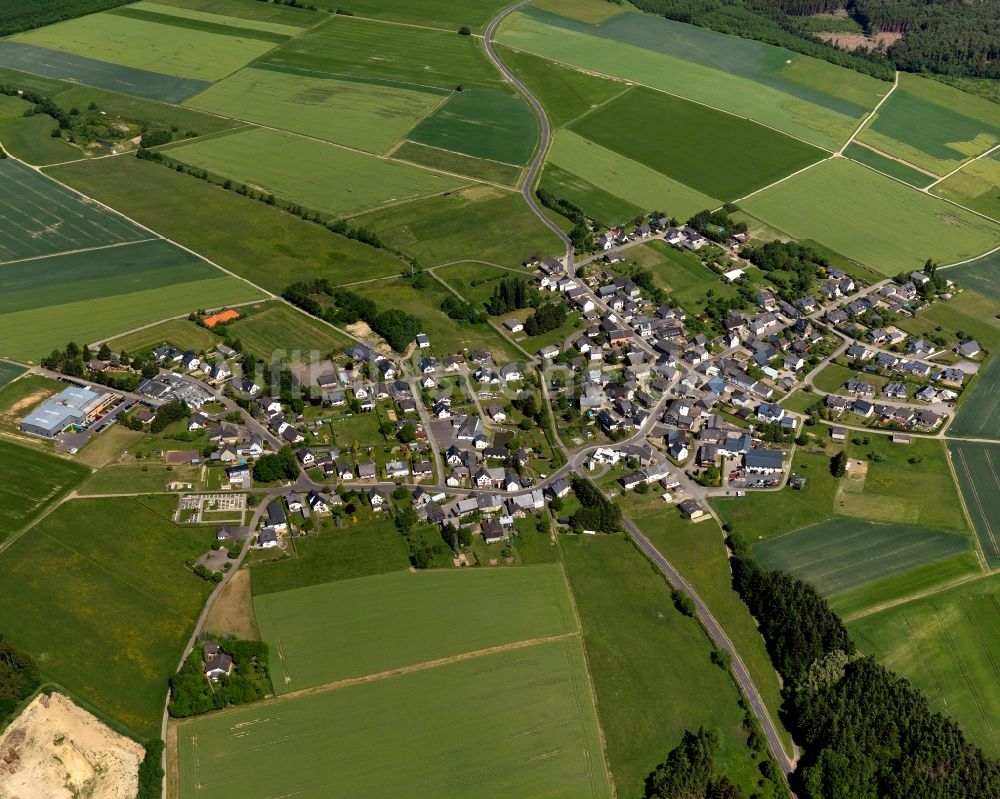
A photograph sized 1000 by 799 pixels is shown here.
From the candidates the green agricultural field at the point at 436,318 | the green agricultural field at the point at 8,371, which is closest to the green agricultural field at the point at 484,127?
the green agricultural field at the point at 436,318

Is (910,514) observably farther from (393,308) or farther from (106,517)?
(106,517)

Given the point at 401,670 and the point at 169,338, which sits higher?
the point at 169,338

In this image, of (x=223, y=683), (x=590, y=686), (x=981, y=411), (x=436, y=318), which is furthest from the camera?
(x=436, y=318)

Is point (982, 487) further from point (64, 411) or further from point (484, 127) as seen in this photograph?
point (484, 127)

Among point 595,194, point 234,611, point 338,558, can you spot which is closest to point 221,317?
point 338,558

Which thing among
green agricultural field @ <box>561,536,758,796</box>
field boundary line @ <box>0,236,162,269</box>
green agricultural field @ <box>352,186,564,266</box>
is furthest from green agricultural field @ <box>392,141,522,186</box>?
green agricultural field @ <box>561,536,758,796</box>

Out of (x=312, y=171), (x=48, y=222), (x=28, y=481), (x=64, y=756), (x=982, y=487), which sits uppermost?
(x=312, y=171)

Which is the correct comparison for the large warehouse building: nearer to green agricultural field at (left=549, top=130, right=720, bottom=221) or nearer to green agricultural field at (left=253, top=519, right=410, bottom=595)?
green agricultural field at (left=253, top=519, right=410, bottom=595)

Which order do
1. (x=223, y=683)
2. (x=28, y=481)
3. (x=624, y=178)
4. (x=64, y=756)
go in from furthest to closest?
1. (x=624, y=178)
2. (x=28, y=481)
3. (x=223, y=683)
4. (x=64, y=756)
